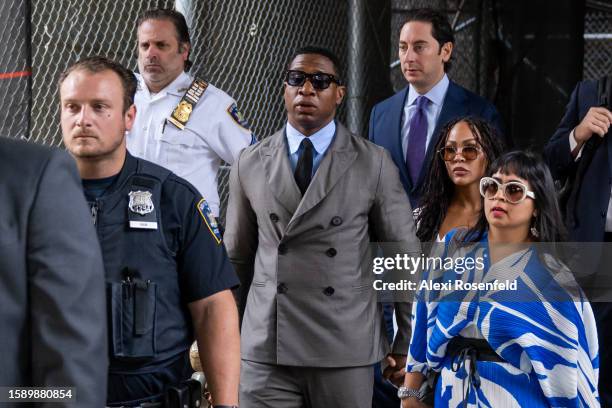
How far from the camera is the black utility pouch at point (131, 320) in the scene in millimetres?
3043

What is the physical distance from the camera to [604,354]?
5.09 meters

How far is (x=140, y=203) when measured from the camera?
311cm

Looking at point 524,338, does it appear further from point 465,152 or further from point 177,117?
point 177,117

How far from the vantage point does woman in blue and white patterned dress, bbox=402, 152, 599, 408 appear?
347 centimetres

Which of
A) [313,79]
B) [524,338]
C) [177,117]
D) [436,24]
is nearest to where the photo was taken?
[524,338]

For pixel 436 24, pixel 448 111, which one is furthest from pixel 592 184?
pixel 436 24

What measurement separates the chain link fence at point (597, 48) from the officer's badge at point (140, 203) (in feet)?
31.3

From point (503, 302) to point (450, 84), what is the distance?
2157 millimetres

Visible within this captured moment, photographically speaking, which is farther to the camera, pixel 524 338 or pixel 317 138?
pixel 317 138

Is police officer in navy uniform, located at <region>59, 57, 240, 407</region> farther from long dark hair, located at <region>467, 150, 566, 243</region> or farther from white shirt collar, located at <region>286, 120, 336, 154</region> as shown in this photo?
white shirt collar, located at <region>286, 120, 336, 154</region>

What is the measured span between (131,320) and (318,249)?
1369 mm

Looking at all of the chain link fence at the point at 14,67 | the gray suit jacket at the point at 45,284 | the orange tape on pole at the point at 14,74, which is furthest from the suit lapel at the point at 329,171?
the orange tape on pole at the point at 14,74

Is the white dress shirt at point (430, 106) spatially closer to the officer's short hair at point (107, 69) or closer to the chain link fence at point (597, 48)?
the officer's short hair at point (107, 69)

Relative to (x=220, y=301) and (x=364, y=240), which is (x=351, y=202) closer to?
(x=364, y=240)
